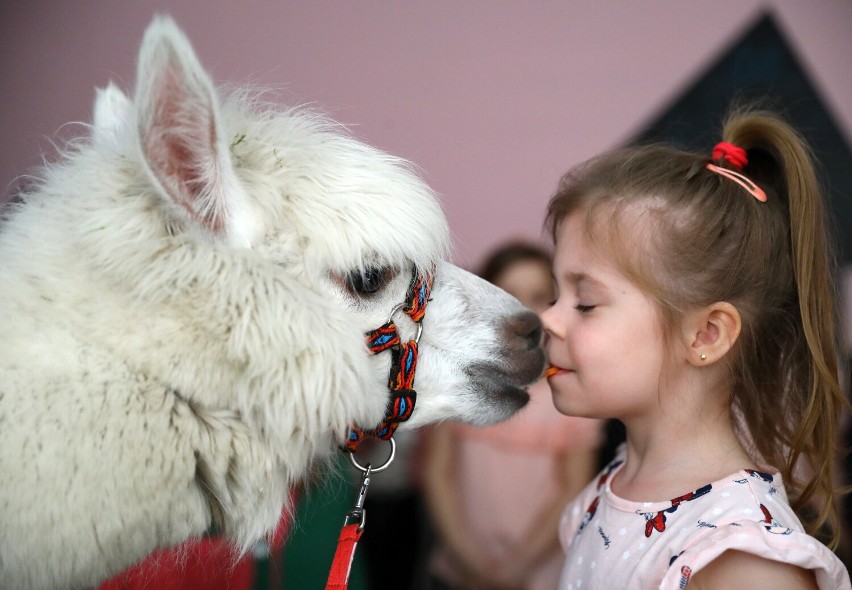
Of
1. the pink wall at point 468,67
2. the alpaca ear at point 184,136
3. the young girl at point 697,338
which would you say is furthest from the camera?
the pink wall at point 468,67

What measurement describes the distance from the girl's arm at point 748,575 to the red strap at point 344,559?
51 centimetres

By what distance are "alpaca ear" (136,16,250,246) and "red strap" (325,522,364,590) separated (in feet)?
1.51

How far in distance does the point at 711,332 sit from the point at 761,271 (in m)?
0.14

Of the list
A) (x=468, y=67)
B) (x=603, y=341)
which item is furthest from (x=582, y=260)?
(x=468, y=67)

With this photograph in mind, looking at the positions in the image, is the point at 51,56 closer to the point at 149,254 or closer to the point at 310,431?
the point at 149,254

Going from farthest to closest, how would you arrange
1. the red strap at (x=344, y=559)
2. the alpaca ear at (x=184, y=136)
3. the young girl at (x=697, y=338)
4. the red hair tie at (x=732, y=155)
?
the red hair tie at (x=732, y=155), the young girl at (x=697, y=338), the red strap at (x=344, y=559), the alpaca ear at (x=184, y=136)

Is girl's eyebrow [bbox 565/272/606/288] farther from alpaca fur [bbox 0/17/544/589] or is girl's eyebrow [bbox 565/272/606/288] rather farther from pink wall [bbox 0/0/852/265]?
pink wall [bbox 0/0/852/265]

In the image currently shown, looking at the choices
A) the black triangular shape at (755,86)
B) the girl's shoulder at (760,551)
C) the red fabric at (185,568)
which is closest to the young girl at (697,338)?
A: the girl's shoulder at (760,551)

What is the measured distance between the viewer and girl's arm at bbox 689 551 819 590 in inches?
40.1

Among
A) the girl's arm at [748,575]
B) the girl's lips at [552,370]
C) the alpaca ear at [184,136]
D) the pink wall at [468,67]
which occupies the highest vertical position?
the pink wall at [468,67]

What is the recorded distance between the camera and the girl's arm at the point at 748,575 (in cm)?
102

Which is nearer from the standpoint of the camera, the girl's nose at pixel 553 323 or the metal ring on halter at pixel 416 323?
the metal ring on halter at pixel 416 323

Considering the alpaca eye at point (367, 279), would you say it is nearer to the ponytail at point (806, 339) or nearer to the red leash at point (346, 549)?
the red leash at point (346, 549)

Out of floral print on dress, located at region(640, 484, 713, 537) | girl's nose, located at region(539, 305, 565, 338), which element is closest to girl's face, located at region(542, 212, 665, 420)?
girl's nose, located at region(539, 305, 565, 338)
